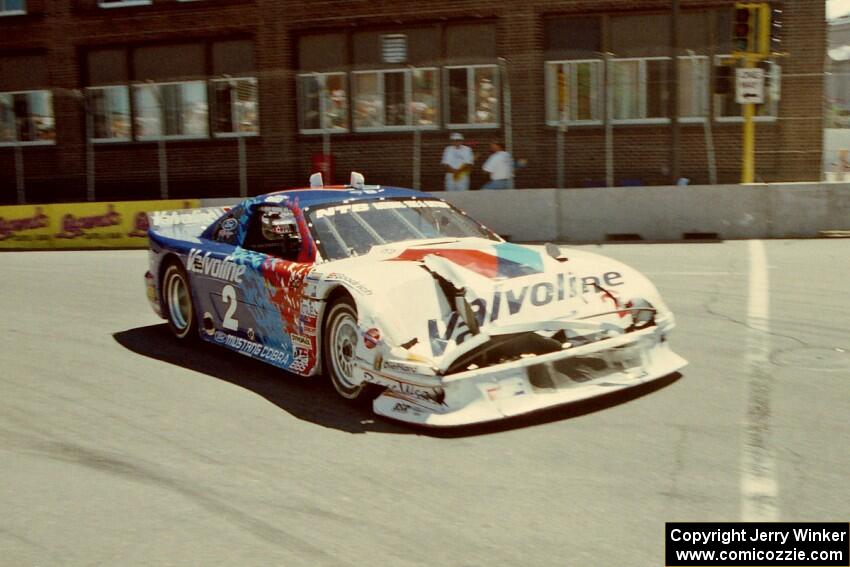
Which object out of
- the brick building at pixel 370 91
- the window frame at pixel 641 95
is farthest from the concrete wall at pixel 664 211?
the window frame at pixel 641 95

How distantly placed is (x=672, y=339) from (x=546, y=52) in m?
15.8

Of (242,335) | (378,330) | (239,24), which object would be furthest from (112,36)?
(378,330)

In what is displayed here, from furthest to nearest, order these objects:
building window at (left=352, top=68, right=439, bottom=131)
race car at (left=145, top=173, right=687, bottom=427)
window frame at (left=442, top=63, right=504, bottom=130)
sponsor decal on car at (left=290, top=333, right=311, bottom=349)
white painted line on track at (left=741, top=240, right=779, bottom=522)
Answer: building window at (left=352, top=68, right=439, bottom=131)
window frame at (left=442, top=63, right=504, bottom=130)
sponsor decal on car at (left=290, top=333, right=311, bottom=349)
race car at (left=145, top=173, right=687, bottom=427)
white painted line on track at (left=741, top=240, right=779, bottom=522)

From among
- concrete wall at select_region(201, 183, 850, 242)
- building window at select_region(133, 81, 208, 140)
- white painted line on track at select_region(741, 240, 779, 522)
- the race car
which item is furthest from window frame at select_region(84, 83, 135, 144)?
white painted line on track at select_region(741, 240, 779, 522)

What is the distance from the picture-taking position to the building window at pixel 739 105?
21188 mm

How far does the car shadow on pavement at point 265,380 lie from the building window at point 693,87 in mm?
14932

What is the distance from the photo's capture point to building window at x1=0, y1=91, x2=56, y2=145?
27766mm

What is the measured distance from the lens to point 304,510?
4496mm

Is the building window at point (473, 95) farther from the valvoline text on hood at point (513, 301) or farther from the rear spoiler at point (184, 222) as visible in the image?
the valvoline text on hood at point (513, 301)

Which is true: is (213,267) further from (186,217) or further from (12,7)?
(12,7)

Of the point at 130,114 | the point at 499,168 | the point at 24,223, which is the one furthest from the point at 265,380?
the point at 130,114

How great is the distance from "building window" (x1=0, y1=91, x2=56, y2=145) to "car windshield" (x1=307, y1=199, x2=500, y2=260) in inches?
891

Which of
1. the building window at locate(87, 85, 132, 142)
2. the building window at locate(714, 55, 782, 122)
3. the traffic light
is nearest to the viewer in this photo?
the traffic light

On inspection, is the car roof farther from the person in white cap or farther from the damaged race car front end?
the person in white cap
